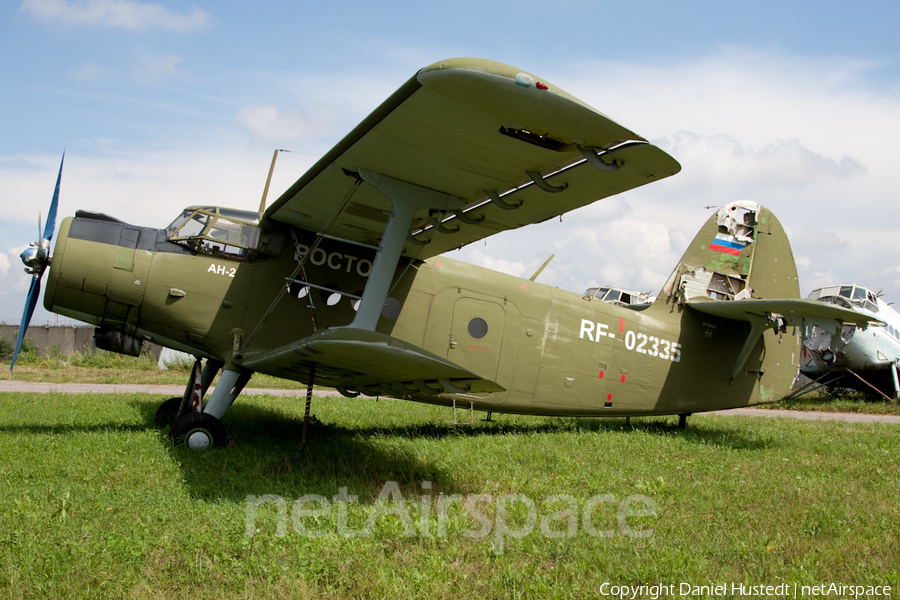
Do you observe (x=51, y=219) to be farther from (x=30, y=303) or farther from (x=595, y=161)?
(x=595, y=161)

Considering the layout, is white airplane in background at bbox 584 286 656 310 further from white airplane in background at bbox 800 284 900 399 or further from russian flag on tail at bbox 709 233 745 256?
russian flag on tail at bbox 709 233 745 256

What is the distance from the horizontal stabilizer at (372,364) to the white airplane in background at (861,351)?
17.1 metres

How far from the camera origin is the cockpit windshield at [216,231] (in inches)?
277

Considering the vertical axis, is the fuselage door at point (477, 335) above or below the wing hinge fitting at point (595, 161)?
below

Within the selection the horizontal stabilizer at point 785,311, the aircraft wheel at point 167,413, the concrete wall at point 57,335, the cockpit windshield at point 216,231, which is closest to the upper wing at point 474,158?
the cockpit windshield at point 216,231

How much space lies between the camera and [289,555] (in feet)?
12.3

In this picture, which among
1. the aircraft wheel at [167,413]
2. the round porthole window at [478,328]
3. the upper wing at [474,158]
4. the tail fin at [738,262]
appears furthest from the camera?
the tail fin at [738,262]

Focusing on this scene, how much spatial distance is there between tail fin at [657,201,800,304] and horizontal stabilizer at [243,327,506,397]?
17.6 feet

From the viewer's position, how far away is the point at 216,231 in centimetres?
709

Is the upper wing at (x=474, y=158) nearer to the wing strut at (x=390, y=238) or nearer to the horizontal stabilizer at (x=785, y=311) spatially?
the wing strut at (x=390, y=238)

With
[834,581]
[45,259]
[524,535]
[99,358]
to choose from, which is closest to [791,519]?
[834,581]

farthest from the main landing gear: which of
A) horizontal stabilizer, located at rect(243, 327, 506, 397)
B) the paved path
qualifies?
the paved path

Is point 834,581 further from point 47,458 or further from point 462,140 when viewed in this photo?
point 47,458

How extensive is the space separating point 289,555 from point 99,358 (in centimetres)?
2014
